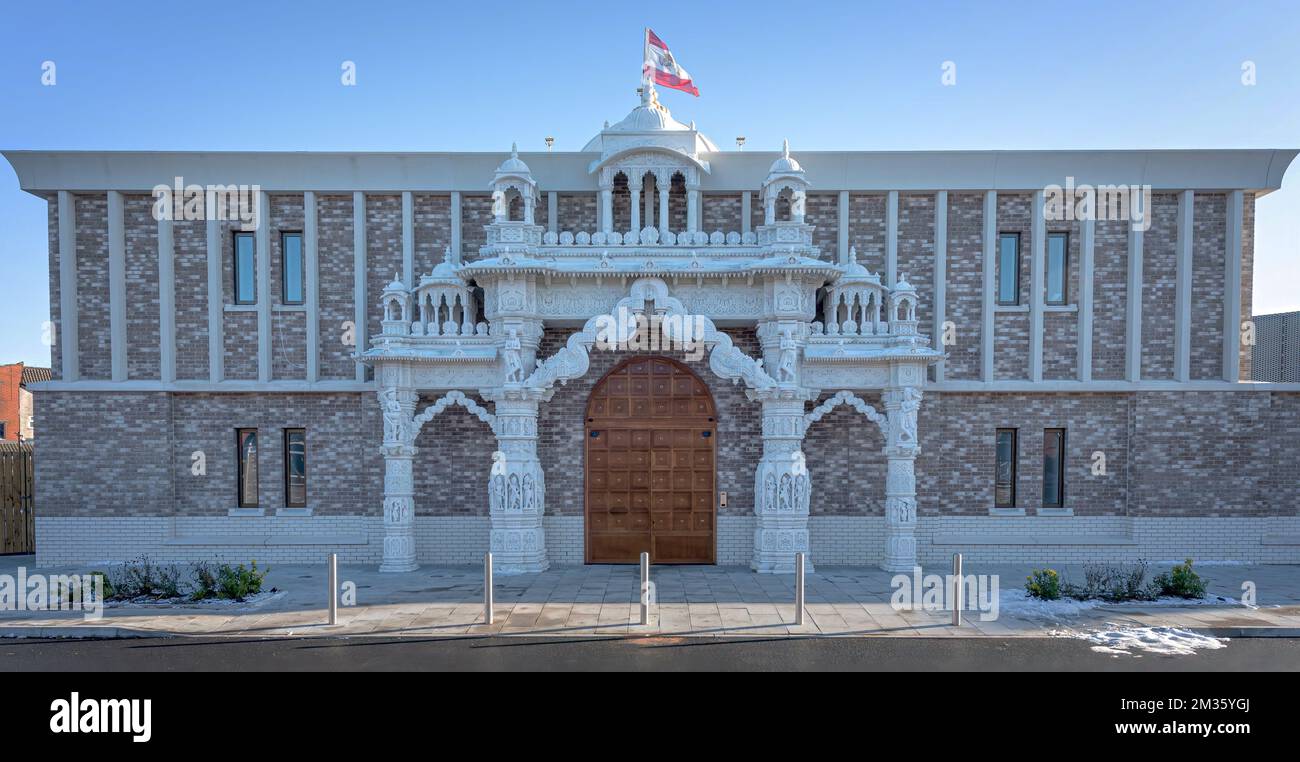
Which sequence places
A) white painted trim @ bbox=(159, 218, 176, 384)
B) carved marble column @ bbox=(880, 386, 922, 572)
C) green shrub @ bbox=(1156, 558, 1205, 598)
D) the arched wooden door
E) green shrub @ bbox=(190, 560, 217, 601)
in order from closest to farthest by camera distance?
green shrub @ bbox=(190, 560, 217, 601) < green shrub @ bbox=(1156, 558, 1205, 598) < carved marble column @ bbox=(880, 386, 922, 572) < the arched wooden door < white painted trim @ bbox=(159, 218, 176, 384)

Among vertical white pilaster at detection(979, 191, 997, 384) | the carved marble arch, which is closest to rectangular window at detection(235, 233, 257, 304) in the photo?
the carved marble arch

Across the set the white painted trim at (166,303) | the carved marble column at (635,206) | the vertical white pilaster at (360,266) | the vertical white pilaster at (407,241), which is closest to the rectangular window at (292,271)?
the vertical white pilaster at (360,266)

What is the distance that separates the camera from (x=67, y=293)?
1269 cm

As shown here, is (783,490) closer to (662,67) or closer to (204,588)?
(662,67)

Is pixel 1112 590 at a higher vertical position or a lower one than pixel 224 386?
lower

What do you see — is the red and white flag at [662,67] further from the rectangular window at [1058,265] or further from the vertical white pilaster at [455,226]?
the rectangular window at [1058,265]

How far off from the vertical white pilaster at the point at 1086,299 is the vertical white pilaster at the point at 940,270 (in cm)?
276

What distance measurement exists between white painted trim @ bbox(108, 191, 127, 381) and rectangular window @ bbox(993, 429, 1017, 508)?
17.7 meters

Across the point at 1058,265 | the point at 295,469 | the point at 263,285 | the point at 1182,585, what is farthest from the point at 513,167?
the point at 1182,585

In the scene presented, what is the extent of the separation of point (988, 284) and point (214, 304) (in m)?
15.6

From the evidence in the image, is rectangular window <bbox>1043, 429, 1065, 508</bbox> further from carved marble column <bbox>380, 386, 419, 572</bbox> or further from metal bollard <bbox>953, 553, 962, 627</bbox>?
carved marble column <bbox>380, 386, 419, 572</bbox>

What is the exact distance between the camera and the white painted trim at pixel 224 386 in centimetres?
1259

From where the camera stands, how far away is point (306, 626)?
871 cm

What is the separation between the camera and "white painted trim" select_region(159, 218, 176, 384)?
500 inches
